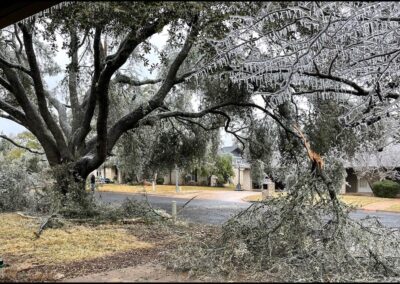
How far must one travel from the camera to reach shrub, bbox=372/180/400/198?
97.0 feet

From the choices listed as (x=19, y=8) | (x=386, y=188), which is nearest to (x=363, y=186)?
(x=386, y=188)

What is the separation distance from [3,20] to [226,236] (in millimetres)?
4341

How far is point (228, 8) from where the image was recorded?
663cm

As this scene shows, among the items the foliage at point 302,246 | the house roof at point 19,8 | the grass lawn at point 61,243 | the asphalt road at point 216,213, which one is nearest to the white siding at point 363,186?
the asphalt road at point 216,213

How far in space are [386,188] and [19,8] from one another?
28.9 metres

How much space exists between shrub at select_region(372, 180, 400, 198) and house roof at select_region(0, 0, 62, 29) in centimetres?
2840

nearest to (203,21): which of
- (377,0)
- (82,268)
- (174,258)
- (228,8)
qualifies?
(228,8)

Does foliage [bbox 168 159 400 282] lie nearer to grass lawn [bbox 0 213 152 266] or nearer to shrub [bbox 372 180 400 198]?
grass lawn [bbox 0 213 152 266]

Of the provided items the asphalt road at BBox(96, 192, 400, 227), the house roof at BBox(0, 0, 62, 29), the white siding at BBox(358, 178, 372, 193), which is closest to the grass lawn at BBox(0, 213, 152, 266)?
the asphalt road at BBox(96, 192, 400, 227)

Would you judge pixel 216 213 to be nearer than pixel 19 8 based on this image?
No

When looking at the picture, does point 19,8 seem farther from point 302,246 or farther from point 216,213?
point 216,213

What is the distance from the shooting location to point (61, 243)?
884cm

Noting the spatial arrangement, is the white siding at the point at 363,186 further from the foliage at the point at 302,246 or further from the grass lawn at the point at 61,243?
the foliage at the point at 302,246

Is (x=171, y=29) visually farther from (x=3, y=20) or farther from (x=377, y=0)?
(x=377, y=0)
